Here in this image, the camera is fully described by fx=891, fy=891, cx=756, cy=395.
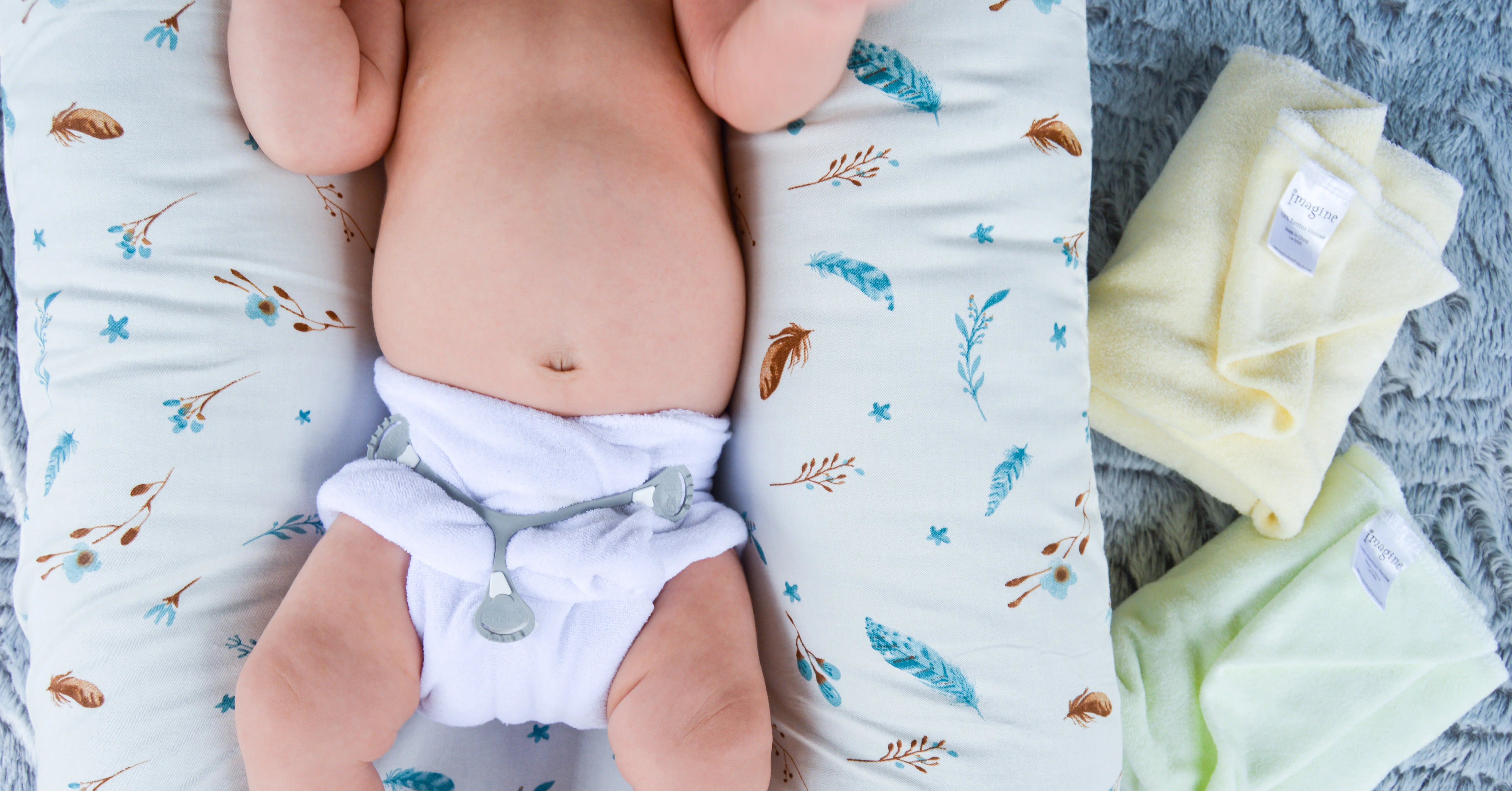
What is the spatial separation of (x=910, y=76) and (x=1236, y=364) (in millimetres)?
506

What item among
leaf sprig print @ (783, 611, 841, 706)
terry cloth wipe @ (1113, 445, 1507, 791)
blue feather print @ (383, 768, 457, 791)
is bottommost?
terry cloth wipe @ (1113, 445, 1507, 791)

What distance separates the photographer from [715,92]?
0.97 metres

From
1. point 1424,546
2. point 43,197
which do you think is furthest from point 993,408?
point 43,197

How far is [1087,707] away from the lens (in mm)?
909

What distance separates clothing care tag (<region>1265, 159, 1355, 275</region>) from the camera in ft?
3.38

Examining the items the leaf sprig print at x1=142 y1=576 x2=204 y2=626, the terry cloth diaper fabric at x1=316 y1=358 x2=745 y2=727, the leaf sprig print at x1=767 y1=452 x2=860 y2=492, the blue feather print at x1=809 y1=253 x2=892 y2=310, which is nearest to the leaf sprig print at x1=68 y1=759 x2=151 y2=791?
the leaf sprig print at x1=142 y1=576 x2=204 y2=626

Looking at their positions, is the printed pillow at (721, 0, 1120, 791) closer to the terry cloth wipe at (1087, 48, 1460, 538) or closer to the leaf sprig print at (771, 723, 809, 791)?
the leaf sprig print at (771, 723, 809, 791)

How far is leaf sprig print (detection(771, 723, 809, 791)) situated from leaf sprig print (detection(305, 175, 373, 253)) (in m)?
0.73

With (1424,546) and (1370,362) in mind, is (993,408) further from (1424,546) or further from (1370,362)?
(1424,546)

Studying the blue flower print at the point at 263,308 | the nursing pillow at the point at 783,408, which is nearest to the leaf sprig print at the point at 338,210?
the nursing pillow at the point at 783,408

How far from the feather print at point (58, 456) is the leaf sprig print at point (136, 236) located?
0.19 meters

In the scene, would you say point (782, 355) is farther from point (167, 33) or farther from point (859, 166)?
point (167, 33)

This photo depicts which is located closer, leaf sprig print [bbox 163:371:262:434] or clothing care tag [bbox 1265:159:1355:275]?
leaf sprig print [bbox 163:371:262:434]

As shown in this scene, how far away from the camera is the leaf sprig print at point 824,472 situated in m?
0.91
